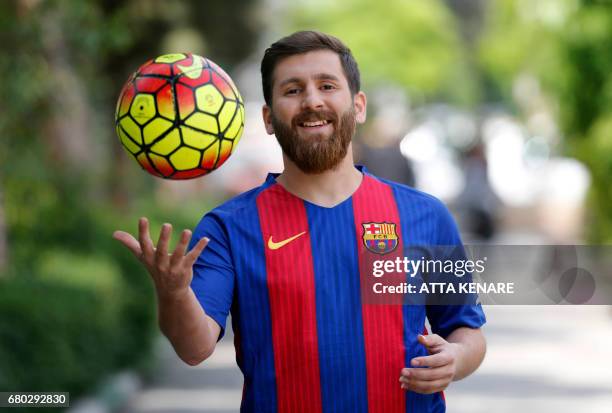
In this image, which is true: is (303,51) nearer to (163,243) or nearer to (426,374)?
(163,243)

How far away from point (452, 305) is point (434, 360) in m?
0.35

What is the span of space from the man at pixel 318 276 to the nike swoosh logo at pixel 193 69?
0.69 ft

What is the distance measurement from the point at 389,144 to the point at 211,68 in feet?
38.3

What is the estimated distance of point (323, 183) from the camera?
3.73 metres

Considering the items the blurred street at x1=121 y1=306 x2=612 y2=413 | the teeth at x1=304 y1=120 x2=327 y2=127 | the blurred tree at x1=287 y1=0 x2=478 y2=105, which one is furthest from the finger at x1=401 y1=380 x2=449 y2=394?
the blurred tree at x1=287 y1=0 x2=478 y2=105

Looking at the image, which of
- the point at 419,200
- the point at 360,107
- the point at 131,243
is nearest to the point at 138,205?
the point at 360,107

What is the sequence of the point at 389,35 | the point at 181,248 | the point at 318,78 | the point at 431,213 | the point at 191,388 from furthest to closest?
the point at 389,35
the point at 191,388
the point at 431,213
the point at 318,78
the point at 181,248

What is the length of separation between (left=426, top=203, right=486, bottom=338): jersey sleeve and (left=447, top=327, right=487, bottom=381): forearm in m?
0.03

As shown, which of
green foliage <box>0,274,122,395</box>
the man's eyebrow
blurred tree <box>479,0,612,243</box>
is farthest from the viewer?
blurred tree <box>479,0,612,243</box>

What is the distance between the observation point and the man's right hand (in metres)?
3.12

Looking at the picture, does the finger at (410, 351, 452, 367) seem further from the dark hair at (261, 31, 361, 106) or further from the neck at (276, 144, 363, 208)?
the dark hair at (261, 31, 361, 106)

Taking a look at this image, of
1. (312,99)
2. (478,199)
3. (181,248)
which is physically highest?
(478,199)

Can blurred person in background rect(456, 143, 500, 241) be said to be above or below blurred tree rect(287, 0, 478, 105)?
below

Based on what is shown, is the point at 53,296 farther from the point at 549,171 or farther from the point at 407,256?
the point at 549,171
